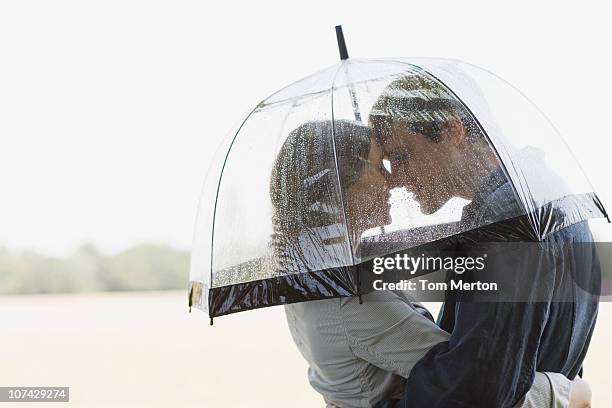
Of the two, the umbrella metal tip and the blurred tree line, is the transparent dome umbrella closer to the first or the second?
the umbrella metal tip

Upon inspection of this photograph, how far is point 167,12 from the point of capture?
15.8 metres

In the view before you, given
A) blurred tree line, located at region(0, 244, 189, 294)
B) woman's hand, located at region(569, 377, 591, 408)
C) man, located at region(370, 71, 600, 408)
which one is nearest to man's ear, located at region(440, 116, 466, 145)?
man, located at region(370, 71, 600, 408)

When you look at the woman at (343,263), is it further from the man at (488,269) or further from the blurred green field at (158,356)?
the blurred green field at (158,356)

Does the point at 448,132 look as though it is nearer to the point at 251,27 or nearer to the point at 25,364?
the point at 25,364

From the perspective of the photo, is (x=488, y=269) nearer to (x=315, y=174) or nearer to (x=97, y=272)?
(x=315, y=174)

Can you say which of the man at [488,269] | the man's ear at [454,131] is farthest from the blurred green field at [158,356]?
the man's ear at [454,131]

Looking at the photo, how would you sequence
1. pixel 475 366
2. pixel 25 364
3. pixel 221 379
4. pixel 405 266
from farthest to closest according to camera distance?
pixel 25 364 → pixel 221 379 → pixel 405 266 → pixel 475 366

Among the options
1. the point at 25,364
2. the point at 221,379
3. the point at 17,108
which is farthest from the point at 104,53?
the point at 221,379

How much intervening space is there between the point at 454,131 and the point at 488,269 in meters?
0.30

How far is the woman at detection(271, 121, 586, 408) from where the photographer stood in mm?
1527

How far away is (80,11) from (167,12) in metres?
1.68

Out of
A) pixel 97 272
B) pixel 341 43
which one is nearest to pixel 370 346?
pixel 341 43

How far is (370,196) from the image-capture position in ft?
5.36

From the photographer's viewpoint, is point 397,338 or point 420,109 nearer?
point 397,338
